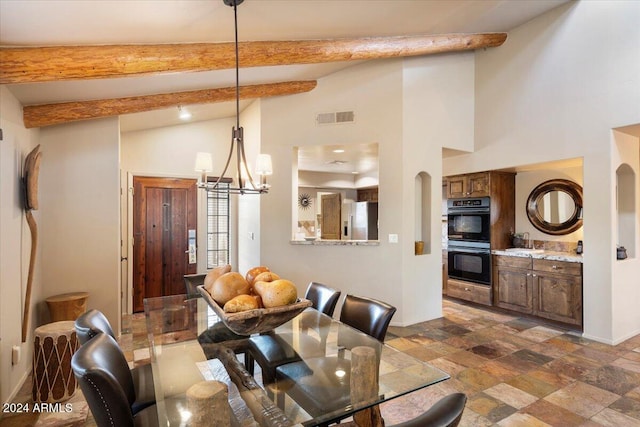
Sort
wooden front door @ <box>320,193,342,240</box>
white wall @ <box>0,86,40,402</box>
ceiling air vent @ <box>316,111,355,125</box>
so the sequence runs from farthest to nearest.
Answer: wooden front door @ <box>320,193,342,240</box>, ceiling air vent @ <box>316,111,355,125</box>, white wall @ <box>0,86,40,402</box>

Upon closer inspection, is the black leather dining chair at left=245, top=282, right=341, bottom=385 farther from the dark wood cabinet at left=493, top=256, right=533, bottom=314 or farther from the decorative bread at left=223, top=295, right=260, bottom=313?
the dark wood cabinet at left=493, top=256, right=533, bottom=314

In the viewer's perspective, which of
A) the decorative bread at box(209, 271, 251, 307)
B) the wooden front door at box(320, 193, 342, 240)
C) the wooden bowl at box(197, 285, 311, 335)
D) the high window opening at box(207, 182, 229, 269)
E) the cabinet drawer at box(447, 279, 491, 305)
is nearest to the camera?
the wooden bowl at box(197, 285, 311, 335)

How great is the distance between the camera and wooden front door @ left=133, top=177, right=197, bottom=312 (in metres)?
5.14

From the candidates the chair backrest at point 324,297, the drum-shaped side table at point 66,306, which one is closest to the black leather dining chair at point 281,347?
the chair backrest at point 324,297

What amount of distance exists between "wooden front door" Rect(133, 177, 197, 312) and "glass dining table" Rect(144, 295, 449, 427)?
9.54 ft

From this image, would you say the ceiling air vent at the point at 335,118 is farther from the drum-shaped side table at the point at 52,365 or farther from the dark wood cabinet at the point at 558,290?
the drum-shaped side table at the point at 52,365

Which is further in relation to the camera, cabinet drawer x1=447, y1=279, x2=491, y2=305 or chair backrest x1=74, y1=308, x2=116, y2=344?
cabinet drawer x1=447, y1=279, x2=491, y2=305

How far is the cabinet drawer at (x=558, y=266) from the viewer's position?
4277mm

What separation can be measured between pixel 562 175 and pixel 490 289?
2.07m

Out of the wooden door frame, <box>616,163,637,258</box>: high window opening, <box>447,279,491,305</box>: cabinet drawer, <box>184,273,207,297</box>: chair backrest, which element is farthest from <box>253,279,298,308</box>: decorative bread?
<box>616,163,637,258</box>: high window opening

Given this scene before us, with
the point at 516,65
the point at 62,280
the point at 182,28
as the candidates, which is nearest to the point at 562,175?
the point at 516,65

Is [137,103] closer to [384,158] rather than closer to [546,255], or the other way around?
[384,158]

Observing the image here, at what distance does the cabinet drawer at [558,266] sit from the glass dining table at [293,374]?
11.8 feet

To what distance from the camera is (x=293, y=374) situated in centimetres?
184
